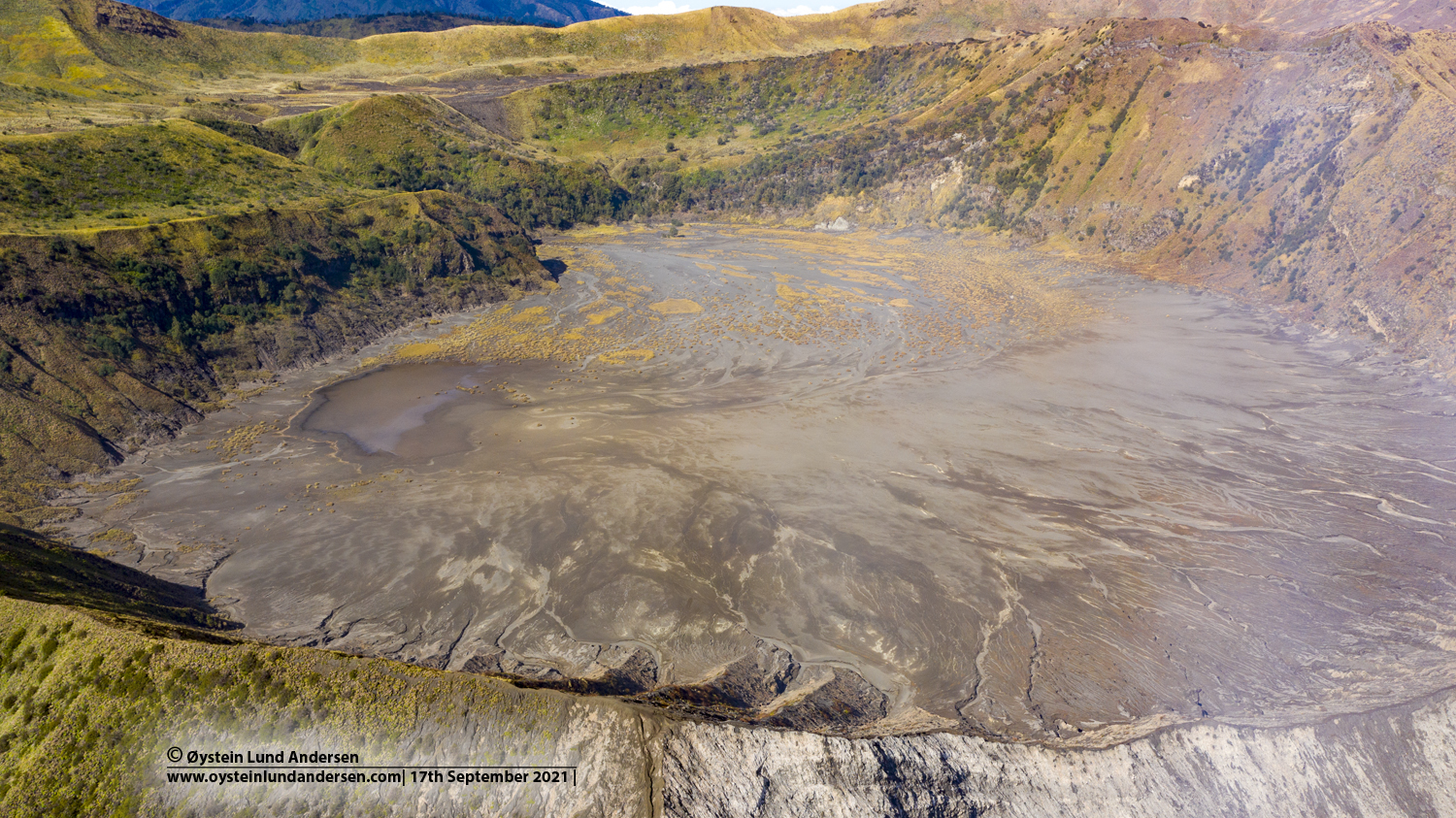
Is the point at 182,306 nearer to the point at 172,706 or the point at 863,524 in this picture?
the point at 172,706

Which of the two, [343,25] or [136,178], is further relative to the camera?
[343,25]

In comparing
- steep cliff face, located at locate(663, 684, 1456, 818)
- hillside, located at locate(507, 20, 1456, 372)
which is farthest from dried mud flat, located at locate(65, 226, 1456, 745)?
hillside, located at locate(507, 20, 1456, 372)

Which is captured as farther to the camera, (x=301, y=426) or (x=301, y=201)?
(x=301, y=201)

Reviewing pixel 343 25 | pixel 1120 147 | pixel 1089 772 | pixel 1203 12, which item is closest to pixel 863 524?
pixel 1089 772

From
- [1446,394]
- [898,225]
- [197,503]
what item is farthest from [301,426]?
[898,225]

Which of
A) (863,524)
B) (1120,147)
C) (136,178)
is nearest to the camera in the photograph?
(863,524)

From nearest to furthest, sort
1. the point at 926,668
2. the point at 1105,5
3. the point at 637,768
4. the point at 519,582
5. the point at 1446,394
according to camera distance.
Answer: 1. the point at 637,768
2. the point at 926,668
3. the point at 519,582
4. the point at 1446,394
5. the point at 1105,5

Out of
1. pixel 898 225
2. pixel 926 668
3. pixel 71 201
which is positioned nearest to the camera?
pixel 926 668

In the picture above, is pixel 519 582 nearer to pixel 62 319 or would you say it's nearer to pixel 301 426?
pixel 301 426
